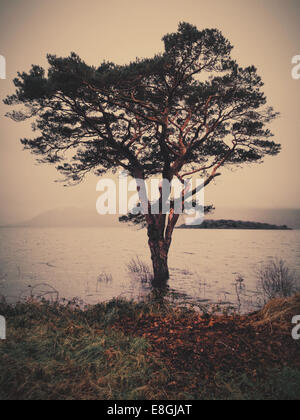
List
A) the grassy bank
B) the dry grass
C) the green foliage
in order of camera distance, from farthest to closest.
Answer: the green foliage < the dry grass < the grassy bank

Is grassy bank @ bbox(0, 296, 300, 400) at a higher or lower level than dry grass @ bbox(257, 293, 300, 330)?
lower

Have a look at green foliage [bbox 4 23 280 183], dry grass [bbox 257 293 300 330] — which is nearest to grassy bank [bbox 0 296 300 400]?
dry grass [bbox 257 293 300 330]

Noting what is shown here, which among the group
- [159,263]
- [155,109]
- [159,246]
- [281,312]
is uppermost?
[155,109]

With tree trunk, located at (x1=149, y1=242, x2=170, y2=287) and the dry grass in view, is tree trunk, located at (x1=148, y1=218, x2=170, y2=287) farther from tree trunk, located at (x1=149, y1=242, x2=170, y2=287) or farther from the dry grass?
the dry grass

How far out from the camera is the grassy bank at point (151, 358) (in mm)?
4137

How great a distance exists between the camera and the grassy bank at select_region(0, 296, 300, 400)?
4.14 m

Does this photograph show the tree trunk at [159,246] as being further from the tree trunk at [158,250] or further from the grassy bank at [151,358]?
the grassy bank at [151,358]

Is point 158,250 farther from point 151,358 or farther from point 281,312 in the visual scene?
point 151,358

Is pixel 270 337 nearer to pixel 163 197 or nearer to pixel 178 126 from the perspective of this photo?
pixel 163 197

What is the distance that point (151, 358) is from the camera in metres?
4.88

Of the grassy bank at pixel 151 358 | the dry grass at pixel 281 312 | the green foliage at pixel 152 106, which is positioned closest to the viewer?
the grassy bank at pixel 151 358

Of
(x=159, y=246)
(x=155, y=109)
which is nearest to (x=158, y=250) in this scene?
(x=159, y=246)

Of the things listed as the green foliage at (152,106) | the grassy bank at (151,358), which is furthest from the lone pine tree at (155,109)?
the grassy bank at (151,358)
